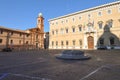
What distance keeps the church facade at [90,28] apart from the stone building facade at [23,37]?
7745mm

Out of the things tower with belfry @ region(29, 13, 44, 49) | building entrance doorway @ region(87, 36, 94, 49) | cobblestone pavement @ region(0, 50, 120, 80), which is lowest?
cobblestone pavement @ region(0, 50, 120, 80)

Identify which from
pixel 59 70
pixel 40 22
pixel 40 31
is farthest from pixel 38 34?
pixel 59 70

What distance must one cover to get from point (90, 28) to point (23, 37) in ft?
85.1

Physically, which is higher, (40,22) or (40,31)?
(40,22)

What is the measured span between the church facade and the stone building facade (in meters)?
7.75

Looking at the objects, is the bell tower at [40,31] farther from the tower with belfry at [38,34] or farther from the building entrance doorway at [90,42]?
the building entrance doorway at [90,42]

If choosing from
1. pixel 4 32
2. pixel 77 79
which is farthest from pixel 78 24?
pixel 77 79

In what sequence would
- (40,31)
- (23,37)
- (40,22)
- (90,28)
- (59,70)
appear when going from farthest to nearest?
(40,22) < (40,31) < (23,37) < (90,28) < (59,70)

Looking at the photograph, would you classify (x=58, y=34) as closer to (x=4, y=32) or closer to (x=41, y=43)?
(x=41, y=43)

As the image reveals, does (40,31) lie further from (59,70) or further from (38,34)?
(59,70)

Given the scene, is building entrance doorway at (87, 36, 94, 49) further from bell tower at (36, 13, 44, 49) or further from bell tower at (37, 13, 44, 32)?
bell tower at (37, 13, 44, 32)

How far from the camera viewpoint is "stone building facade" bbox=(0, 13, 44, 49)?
141ft

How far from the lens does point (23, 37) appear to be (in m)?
50.7

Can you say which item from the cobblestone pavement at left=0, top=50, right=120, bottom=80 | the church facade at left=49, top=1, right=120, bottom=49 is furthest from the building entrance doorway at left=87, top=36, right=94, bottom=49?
the cobblestone pavement at left=0, top=50, right=120, bottom=80
